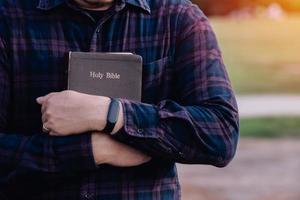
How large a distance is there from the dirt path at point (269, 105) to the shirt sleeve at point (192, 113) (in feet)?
22.1

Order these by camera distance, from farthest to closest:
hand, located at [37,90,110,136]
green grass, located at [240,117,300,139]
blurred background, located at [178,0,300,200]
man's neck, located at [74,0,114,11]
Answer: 1. green grass, located at [240,117,300,139]
2. blurred background, located at [178,0,300,200]
3. man's neck, located at [74,0,114,11]
4. hand, located at [37,90,110,136]

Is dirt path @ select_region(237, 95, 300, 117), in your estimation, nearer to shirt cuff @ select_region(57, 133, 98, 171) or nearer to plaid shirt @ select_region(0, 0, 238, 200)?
plaid shirt @ select_region(0, 0, 238, 200)

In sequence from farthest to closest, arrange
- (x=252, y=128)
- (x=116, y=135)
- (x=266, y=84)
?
(x=266, y=84) < (x=252, y=128) < (x=116, y=135)

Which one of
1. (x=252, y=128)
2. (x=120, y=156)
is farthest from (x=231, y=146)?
(x=252, y=128)

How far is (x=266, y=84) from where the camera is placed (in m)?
9.61

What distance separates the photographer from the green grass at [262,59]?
9312 millimetres

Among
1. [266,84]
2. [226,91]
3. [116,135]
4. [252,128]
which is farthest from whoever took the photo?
[266,84]

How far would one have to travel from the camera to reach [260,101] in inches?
372

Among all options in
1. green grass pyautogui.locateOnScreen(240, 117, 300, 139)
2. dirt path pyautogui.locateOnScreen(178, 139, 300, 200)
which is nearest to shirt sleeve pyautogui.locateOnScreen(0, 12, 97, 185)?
dirt path pyautogui.locateOnScreen(178, 139, 300, 200)

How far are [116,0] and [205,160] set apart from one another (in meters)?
0.46

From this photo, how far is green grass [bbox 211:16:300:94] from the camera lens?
30.6 feet

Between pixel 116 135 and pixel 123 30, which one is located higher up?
pixel 123 30

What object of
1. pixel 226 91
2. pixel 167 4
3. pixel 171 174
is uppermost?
pixel 167 4

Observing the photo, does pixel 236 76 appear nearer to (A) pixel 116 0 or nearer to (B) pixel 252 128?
(B) pixel 252 128
